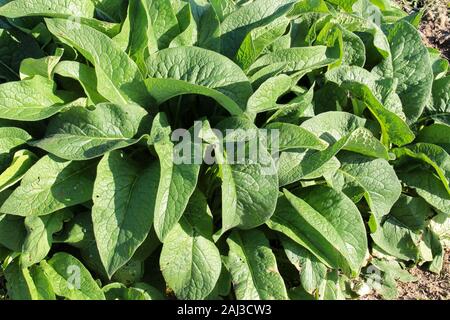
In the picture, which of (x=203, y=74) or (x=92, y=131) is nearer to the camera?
(x=92, y=131)

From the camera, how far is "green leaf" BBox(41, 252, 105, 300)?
311 cm

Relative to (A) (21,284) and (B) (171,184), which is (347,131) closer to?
(B) (171,184)

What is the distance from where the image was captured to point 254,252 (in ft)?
10.7

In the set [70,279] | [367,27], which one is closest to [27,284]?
[70,279]

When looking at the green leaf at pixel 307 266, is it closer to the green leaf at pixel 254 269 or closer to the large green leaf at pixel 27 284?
the green leaf at pixel 254 269

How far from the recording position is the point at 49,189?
3.12m

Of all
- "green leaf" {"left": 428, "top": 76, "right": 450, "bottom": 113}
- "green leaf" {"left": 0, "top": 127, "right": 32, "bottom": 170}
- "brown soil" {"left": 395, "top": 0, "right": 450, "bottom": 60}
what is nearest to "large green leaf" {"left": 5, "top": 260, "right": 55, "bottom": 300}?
"green leaf" {"left": 0, "top": 127, "right": 32, "bottom": 170}

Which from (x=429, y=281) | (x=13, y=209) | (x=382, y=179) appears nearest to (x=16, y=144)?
(x=13, y=209)

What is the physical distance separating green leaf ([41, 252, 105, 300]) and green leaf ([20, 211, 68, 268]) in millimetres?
95

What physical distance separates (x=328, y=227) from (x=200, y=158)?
0.78 metres

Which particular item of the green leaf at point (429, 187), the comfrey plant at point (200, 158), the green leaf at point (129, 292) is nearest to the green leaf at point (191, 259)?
the comfrey plant at point (200, 158)

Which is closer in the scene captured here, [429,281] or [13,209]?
[13,209]
